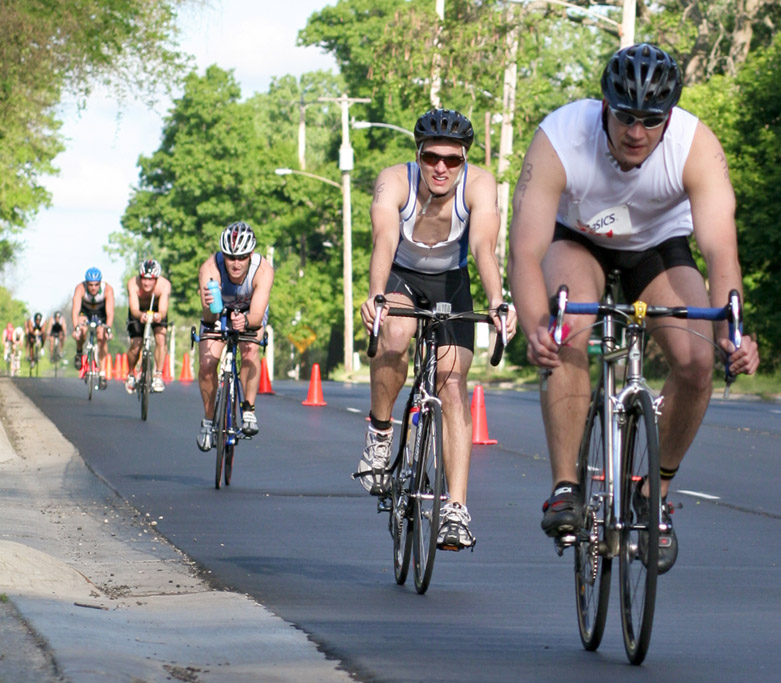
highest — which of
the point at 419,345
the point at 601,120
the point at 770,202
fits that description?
the point at 770,202

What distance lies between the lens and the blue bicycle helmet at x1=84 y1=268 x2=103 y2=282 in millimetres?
24031

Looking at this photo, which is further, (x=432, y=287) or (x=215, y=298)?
(x=215, y=298)

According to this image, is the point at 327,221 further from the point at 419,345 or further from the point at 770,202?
the point at 419,345

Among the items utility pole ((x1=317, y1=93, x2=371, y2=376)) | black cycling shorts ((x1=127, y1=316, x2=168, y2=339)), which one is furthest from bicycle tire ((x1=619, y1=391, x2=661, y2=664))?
utility pole ((x1=317, y1=93, x2=371, y2=376))

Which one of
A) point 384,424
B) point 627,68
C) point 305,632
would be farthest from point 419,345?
point 627,68

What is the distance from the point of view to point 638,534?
5.88 m

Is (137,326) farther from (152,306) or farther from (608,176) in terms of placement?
(608,176)

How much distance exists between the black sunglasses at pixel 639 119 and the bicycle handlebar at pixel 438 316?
1.89 m

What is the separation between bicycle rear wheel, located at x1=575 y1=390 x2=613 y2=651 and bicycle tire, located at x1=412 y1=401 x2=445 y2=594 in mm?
1392

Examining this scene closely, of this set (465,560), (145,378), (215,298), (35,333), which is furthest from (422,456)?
(35,333)

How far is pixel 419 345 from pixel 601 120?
2.40 meters

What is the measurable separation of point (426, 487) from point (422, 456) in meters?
0.15

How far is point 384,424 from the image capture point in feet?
28.5

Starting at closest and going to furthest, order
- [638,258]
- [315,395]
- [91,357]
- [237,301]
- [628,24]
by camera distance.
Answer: [638,258] → [237,301] → [91,357] → [315,395] → [628,24]
